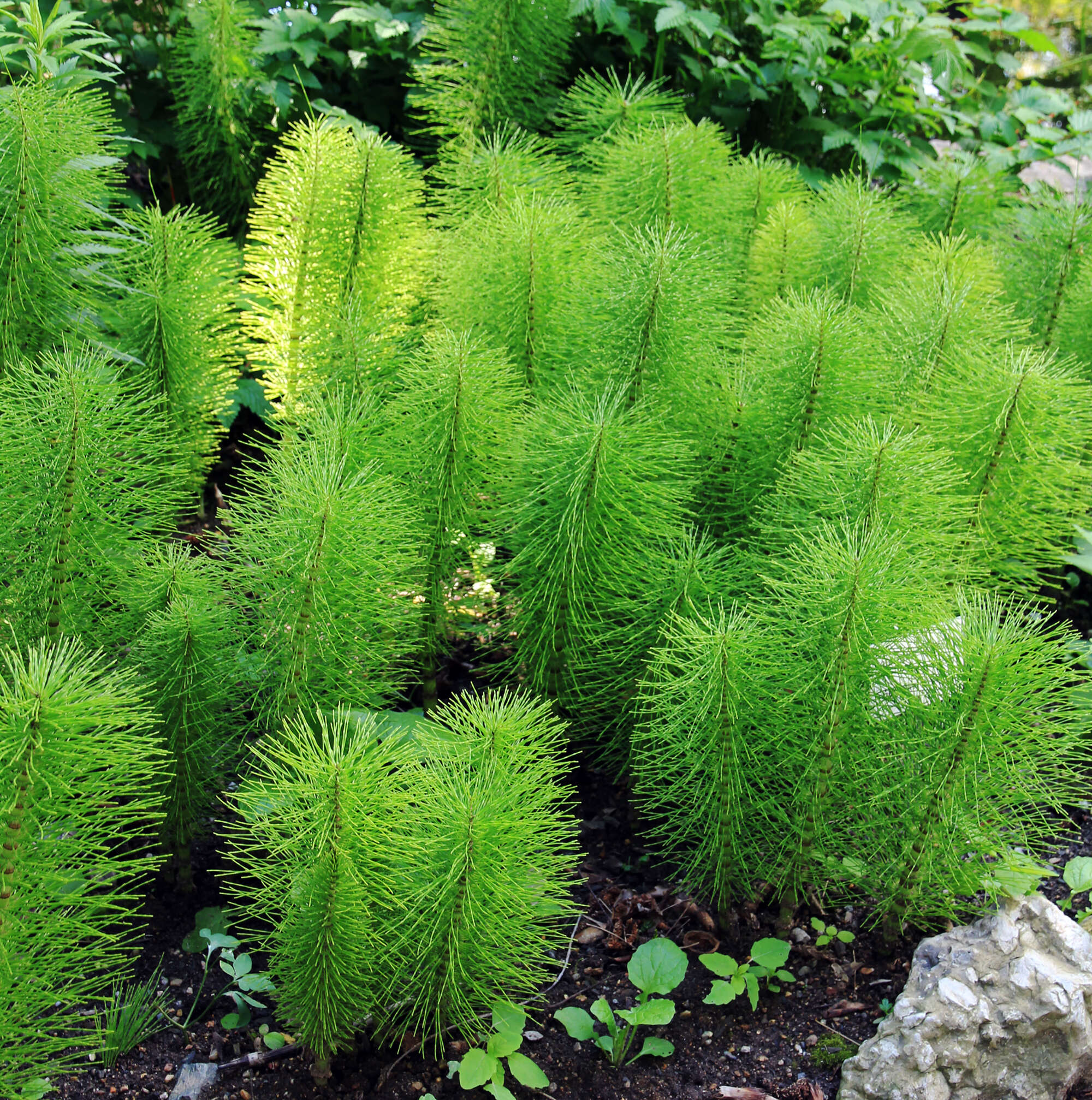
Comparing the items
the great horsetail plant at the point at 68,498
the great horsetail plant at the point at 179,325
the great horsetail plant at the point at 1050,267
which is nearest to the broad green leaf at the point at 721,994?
the great horsetail plant at the point at 68,498

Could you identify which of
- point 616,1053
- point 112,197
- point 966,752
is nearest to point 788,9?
point 112,197

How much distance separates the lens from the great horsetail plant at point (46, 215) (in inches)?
83.7

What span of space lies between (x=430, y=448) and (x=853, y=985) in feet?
4.03

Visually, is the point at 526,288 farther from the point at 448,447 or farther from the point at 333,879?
the point at 333,879

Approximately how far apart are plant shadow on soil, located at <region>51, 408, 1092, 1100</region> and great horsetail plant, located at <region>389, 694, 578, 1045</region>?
0.24ft

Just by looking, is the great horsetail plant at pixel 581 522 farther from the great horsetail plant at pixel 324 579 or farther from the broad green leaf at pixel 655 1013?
the broad green leaf at pixel 655 1013

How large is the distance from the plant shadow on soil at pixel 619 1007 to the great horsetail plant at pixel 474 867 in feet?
0.24

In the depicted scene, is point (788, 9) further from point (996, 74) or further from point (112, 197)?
point (112, 197)

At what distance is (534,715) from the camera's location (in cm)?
163

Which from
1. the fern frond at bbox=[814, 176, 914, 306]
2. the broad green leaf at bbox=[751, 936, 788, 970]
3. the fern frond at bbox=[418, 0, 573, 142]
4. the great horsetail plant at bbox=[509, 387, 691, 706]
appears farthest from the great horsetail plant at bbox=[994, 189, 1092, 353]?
the broad green leaf at bbox=[751, 936, 788, 970]

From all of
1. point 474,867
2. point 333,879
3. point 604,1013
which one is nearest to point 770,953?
point 604,1013

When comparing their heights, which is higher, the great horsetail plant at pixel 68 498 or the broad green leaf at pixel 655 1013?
the great horsetail plant at pixel 68 498

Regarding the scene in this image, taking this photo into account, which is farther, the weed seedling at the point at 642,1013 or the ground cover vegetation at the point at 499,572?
the weed seedling at the point at 642,1013

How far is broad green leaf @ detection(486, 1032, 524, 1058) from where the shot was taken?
159 cm
